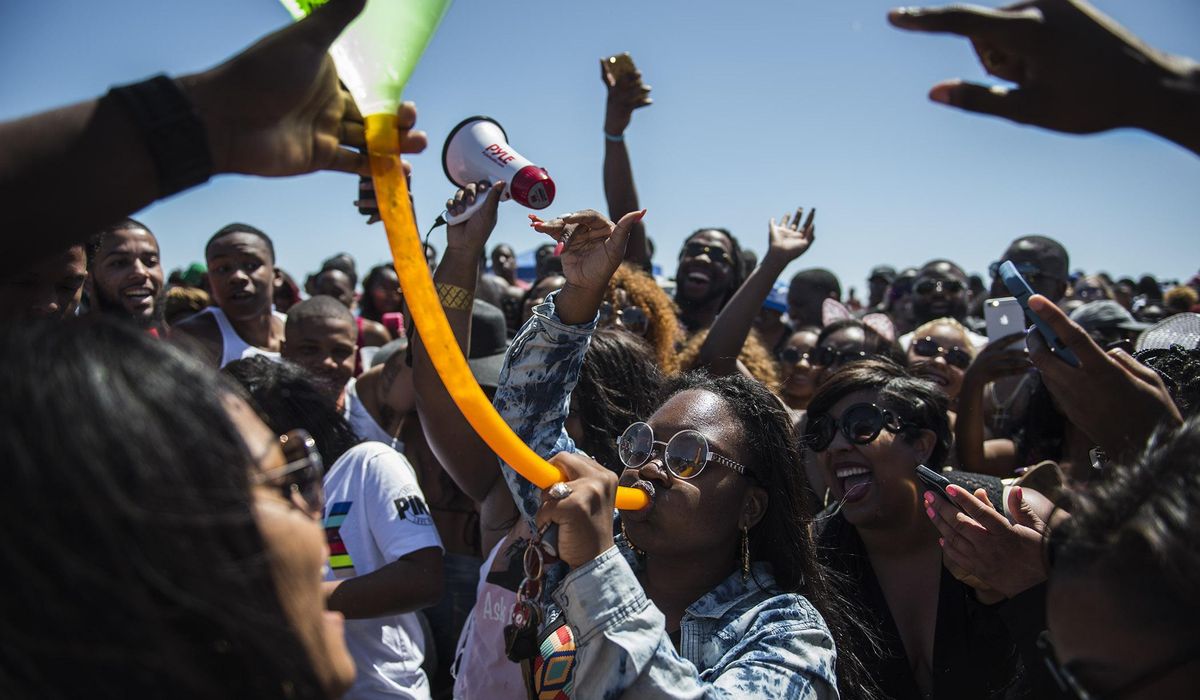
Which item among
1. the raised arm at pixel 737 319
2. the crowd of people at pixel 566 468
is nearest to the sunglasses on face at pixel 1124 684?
the crowd of people at pixel 566 468

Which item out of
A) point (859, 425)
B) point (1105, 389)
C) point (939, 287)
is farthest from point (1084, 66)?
point (939, 287)

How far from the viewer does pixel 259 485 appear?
125 cm

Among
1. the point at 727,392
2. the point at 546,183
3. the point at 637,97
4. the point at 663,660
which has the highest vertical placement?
the point at 637,97

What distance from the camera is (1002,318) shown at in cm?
415

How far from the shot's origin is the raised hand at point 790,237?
173 inches

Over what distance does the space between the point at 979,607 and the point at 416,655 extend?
1.76 m

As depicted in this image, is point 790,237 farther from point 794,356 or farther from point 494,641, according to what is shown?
point 494,641

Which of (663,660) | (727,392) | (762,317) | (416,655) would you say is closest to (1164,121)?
(663,660)

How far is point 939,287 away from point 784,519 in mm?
4606

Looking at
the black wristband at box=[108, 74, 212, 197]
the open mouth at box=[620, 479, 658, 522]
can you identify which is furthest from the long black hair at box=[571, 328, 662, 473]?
the black wristband at box=[108, 74, 212, 197]

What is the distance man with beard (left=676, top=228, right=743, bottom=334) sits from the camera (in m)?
5.35

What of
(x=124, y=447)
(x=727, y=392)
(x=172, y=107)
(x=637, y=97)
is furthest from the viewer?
(x=637, y=97)

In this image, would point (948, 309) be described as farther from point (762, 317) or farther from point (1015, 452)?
point (1015, 452)

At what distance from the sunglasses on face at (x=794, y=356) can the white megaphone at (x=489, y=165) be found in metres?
2.89
